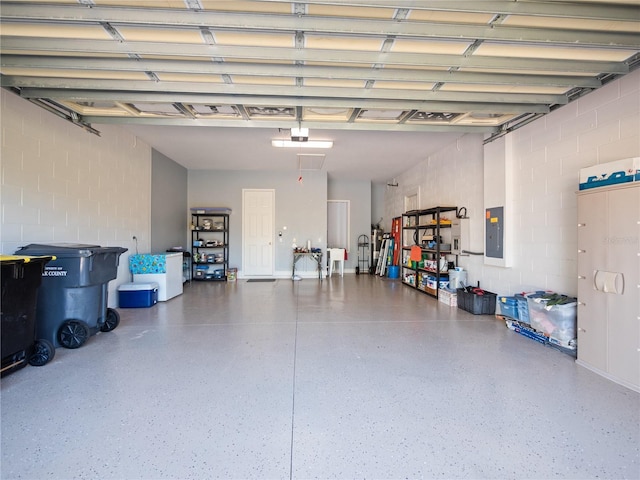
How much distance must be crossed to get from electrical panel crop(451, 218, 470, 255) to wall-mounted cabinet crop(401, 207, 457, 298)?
9 centimetres

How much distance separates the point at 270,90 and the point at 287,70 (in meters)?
0.39

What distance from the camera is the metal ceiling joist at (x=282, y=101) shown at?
292 cm

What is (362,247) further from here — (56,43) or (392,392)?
(56,43)

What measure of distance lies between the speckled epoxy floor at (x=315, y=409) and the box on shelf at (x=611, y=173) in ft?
5.45

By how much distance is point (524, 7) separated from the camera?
5.96ft

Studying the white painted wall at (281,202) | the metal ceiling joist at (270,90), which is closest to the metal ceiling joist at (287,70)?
the metal ceiling joist at (270,90)

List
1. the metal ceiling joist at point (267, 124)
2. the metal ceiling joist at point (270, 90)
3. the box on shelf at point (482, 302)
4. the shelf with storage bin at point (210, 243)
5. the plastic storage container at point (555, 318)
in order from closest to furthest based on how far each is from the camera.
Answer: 1. the metal ceiling joist at point (270, 90)
2. the plastic storage container at point (555, 318)
3. the metal ceiling joist at point (267, 124)
4. the box on shelf at point (482, 302)
5. the shelf with storage bin at point (210, 243)

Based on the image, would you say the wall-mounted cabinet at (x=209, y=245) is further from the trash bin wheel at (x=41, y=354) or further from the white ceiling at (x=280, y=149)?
the trash bin wheel at (x=41, y=354)

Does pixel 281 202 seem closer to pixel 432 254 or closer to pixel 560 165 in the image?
pixel 432 254

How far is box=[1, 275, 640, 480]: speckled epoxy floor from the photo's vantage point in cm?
147

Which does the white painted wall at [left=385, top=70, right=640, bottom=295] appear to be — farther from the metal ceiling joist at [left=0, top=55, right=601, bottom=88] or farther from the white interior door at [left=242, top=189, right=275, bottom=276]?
the white interior door at [left=242, top=189, right=275, bottom=276]

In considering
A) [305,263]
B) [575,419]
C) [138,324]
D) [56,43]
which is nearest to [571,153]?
[575,419]

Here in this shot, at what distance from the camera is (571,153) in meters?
3.03

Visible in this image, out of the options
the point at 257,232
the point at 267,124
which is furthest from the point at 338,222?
the point at 267,124
